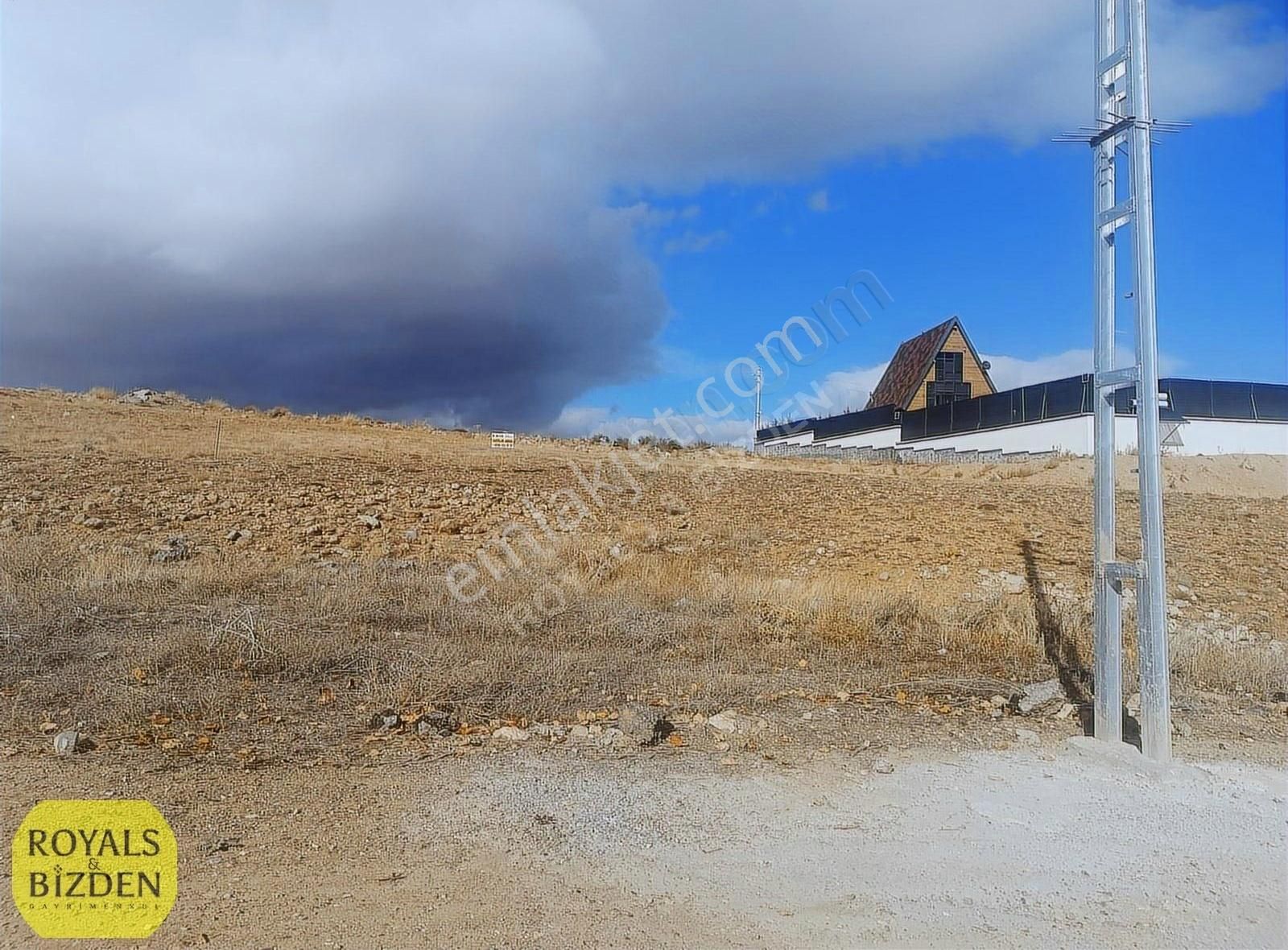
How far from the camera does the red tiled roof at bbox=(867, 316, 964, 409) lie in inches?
1576

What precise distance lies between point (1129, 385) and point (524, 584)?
5759 mm

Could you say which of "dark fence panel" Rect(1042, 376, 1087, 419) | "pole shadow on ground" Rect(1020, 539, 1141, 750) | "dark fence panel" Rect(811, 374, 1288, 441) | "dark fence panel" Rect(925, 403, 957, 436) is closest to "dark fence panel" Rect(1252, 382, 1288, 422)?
"dark fence panel" Rect(811, 374, 1288, 441)

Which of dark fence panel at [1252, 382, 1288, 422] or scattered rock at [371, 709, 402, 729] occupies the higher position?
dark fence panel at [1252, 382, 1288, 422]

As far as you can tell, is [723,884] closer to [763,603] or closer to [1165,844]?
[1165,844]

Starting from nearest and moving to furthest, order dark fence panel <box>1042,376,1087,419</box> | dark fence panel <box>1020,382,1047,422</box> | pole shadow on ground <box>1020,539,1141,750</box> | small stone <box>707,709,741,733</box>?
small stone <box>707,709,741,733</box>, pole shadow on ground <box>1020,539,1141,750</box>, dark fence panel <box>1042,376,1087,419</box>, dark fence panel <box>1020,382,1047,422</box>

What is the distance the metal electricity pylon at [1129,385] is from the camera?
4.90m

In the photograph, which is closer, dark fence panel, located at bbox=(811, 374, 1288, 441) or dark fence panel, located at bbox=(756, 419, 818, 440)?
dark fence panel, located at bbox=(811, 374, 1288, 441)

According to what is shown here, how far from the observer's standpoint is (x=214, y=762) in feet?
15.5

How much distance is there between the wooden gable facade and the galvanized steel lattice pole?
3540 centimetres

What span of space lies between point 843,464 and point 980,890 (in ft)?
64.7

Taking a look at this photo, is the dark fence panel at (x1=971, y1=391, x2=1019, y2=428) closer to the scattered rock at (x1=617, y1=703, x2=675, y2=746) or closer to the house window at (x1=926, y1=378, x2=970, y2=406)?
the house window at (x1=926, y1=378, x2=970, y2=406)

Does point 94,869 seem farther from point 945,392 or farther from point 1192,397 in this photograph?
point 945,392

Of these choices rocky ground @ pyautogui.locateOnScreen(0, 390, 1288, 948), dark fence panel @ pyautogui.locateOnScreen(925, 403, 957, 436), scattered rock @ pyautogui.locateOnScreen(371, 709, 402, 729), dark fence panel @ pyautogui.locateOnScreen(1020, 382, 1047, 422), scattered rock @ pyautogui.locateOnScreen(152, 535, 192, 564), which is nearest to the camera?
rocky ground @ pyautogui.locateOnScreen(0, 390, 1288, 948)

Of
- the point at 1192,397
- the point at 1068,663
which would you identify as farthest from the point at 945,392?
the point at 1068,663
